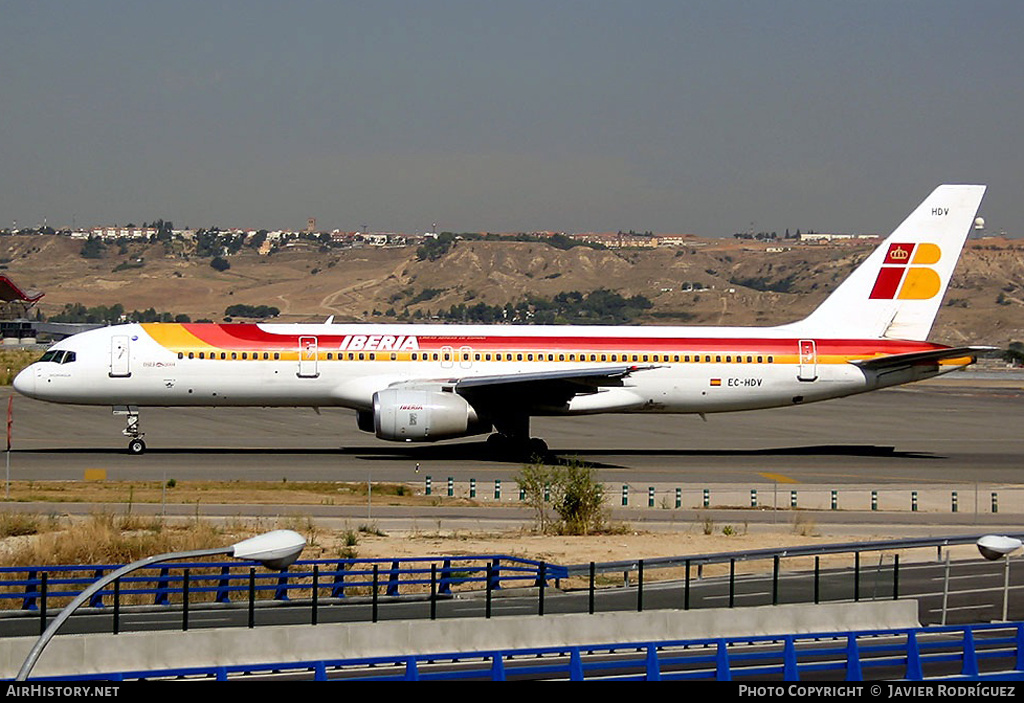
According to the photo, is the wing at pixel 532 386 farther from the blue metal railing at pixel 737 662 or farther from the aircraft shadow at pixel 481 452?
the blue metal railing at pixel 737 662

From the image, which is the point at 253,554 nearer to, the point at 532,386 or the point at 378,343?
the point at 532,386

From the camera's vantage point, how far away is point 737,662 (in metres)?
20.3

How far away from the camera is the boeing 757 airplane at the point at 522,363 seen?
4609cm

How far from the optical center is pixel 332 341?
4703cm

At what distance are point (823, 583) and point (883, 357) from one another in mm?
26228

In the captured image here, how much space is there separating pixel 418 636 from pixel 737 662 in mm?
5072

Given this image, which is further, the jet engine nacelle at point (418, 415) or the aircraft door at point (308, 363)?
the aircraft door at point (308, 363)

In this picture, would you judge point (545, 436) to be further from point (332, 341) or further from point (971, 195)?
point (971, 195)

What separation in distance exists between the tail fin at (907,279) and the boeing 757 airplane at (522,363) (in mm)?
52

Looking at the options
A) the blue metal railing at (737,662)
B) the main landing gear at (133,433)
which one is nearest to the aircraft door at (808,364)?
the main landing gear at (133,433)

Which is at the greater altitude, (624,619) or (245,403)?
(245,403)

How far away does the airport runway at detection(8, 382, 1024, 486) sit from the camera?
4447cm

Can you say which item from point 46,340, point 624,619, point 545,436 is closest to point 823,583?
point 624,619

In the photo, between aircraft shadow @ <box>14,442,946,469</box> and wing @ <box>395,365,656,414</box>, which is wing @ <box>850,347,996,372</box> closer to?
aircraft shadow @ <box>14,442,946,469</box>
